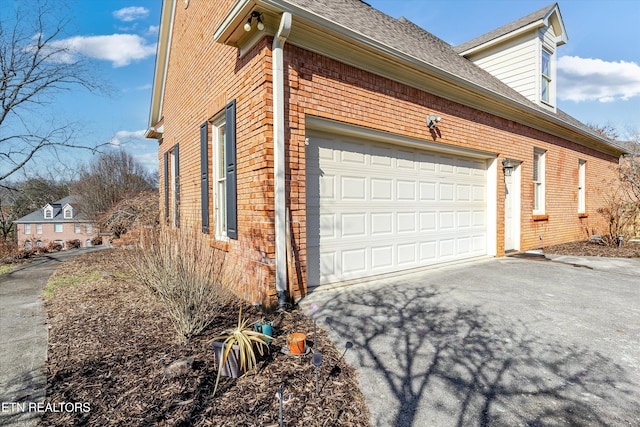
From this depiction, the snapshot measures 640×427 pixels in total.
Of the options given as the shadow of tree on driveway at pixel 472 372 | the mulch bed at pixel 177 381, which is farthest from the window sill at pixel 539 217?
the mulch bed at pixel 177 381

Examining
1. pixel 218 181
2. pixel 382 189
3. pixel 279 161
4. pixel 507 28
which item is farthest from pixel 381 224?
pixel 507 28

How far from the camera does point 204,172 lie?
246 inches

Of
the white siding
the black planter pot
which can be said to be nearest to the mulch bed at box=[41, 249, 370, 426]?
the black planter pot

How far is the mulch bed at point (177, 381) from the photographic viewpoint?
2146mm

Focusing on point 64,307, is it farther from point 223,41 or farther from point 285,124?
point 223,41

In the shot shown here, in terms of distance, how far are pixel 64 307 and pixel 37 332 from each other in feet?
2.97

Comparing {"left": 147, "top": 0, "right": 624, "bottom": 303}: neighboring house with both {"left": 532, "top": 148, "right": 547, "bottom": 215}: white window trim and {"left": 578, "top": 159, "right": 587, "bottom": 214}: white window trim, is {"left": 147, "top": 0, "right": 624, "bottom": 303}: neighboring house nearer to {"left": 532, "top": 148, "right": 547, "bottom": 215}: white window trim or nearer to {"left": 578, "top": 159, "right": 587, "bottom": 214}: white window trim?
{"left": 532, "top": 148, "right": 547, "bottom": 215}: white window trim

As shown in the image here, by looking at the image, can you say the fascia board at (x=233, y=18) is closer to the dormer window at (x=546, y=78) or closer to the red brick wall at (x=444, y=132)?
the red brick wall at (x=444, y=132)

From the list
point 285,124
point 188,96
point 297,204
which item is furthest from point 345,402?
point 188,96

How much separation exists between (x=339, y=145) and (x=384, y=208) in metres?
1.46

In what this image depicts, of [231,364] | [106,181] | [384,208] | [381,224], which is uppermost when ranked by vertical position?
[106,181]

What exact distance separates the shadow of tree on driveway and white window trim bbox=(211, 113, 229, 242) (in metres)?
2.84

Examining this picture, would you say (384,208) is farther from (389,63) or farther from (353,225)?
(389,63)

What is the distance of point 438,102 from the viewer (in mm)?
6469
